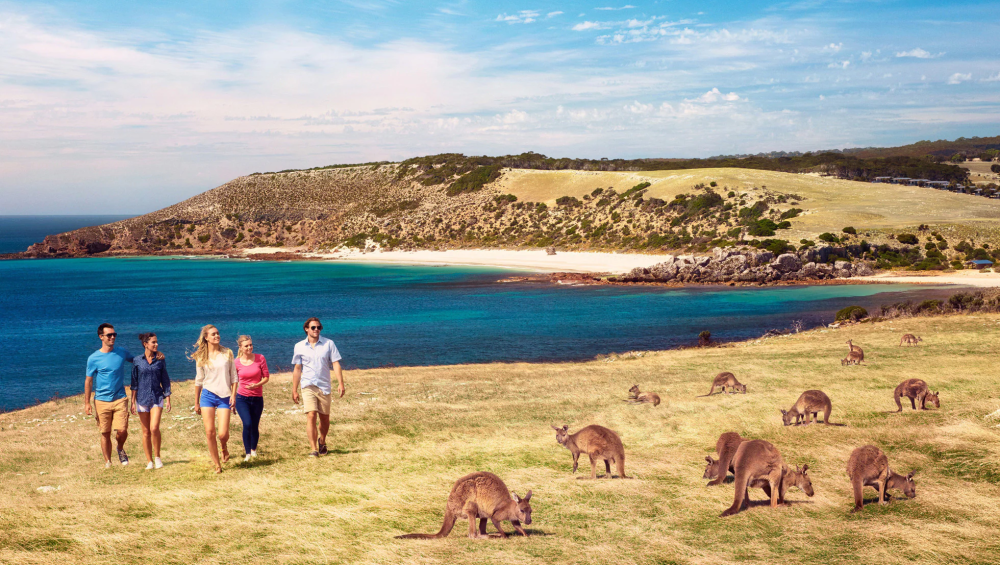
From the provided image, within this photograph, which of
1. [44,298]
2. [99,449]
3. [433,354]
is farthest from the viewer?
[44,298]

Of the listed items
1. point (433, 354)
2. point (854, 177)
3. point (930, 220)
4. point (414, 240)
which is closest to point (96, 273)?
point (414, 240)

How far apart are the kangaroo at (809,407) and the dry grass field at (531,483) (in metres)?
0.35

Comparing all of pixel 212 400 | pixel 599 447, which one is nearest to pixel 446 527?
pixel 599 447

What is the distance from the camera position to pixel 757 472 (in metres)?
8.82

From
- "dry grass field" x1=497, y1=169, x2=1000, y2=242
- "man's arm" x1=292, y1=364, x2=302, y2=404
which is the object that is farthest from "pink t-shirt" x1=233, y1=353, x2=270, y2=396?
"dry grass field" x1=497, y1=169, x2=1000, y2=242

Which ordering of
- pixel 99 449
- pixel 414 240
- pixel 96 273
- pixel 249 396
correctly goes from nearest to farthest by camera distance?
pixel 249 396 < pixel 99 449 < pixel 96 273 < pixel 414 240

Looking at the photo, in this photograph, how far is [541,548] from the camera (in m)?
7.71

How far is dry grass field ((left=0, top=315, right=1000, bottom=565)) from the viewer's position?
25.4 ft

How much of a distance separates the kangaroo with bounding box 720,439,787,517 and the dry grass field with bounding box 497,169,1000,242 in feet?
243

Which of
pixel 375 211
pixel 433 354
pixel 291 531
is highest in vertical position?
pixel 375 211

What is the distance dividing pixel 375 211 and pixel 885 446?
141652mm

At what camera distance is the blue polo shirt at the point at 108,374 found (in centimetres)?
1169

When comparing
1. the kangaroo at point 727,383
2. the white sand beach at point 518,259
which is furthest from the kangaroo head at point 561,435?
the white sand beach at point 518,259

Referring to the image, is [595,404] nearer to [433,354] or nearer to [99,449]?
[99,449]
